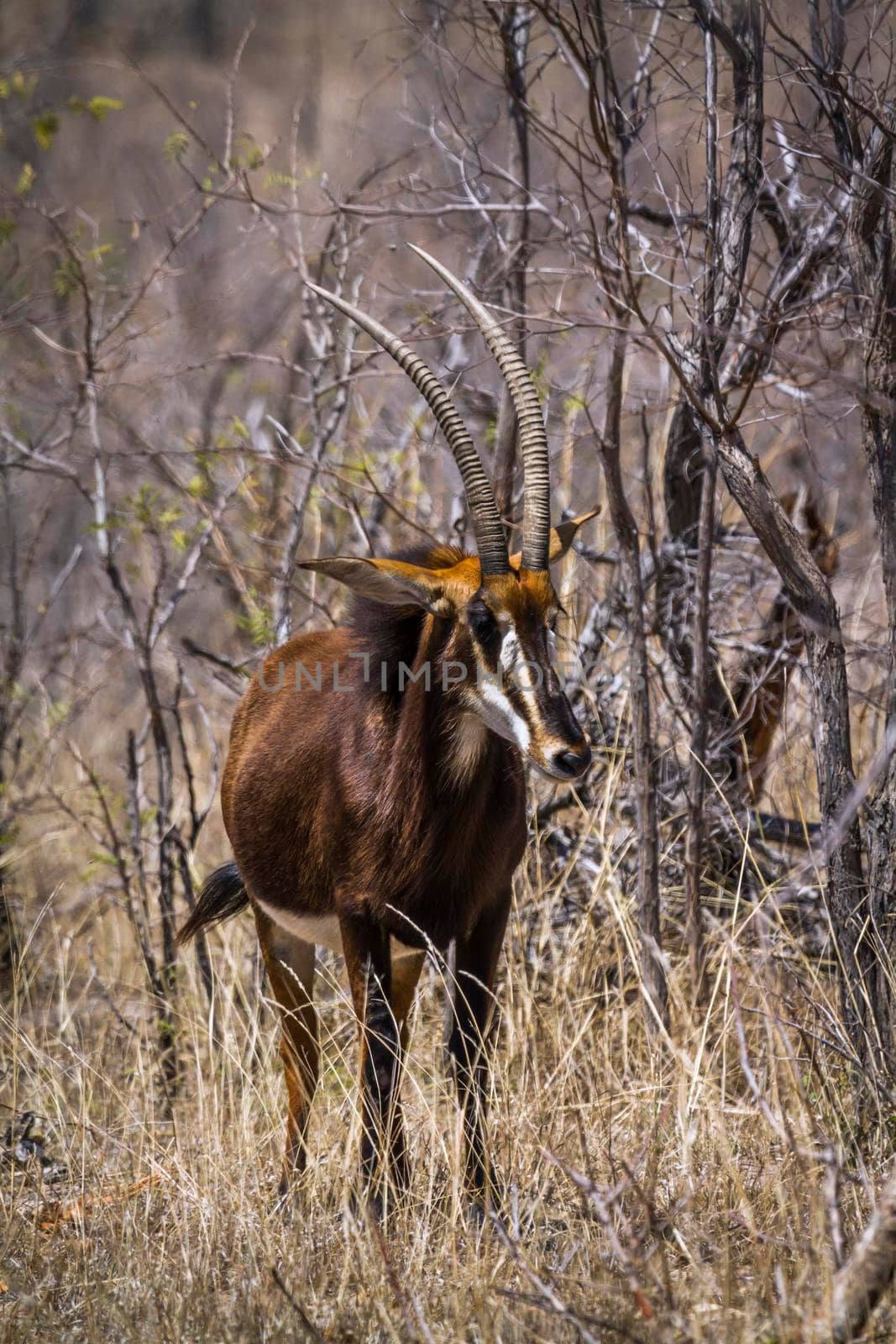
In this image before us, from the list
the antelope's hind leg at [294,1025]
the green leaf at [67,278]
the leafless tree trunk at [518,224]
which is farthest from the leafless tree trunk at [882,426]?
the green leaf at [67,278]

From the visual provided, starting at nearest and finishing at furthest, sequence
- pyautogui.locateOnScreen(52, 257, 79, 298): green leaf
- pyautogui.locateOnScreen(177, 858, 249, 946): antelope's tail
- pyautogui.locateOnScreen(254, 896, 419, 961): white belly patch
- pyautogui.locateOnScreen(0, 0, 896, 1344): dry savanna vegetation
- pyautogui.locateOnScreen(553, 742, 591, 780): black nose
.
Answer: pyautogui.locateOnScreen(0, 0, 896, 1344): dry savanna vegetation, pyautogui.locateOnScreen(553, 742, 591, 780): black nose, pyautogui.locateOnScreen(254, 896, 419, 961): white belly patch, pyautogui.locateOnScreen(177, 858, 249, 946): antelope's tail, pyautogui.locateOnScreen(52, 257, 79, 298): green leaf

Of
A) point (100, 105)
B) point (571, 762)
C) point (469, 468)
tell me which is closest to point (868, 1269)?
point (571, 762)

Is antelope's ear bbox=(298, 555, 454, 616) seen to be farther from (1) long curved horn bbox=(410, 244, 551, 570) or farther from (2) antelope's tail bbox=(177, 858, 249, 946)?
(2) antelope's tail bbox=(177, 858, 249, 946)

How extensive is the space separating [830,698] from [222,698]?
16.1 ft

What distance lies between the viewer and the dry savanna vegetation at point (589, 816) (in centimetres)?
330

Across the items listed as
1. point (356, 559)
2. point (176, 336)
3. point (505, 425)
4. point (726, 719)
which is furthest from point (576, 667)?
point (176, 336)

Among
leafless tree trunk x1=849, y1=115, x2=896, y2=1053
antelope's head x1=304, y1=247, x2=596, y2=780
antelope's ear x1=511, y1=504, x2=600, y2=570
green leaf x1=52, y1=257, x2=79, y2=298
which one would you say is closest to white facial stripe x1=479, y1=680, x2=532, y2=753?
antelope's head x1=304, y1=247, x2=596, y2=780

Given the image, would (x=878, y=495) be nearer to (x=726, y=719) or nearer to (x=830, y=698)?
(x=830, y=698)

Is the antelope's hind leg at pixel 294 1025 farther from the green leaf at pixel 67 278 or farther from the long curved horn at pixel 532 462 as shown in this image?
the green leaf at pixel 67 278

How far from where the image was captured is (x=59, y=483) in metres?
7.35

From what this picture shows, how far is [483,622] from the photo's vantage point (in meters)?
3.73

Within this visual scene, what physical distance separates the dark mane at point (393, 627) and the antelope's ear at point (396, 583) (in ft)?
0.47

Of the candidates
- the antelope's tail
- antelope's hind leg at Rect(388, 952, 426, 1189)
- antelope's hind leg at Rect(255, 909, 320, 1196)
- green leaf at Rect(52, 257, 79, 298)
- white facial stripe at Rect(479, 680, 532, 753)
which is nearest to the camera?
white facial stripe at Rect(479, 680, 532, 753)

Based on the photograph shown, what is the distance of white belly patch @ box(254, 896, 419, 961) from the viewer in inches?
167
